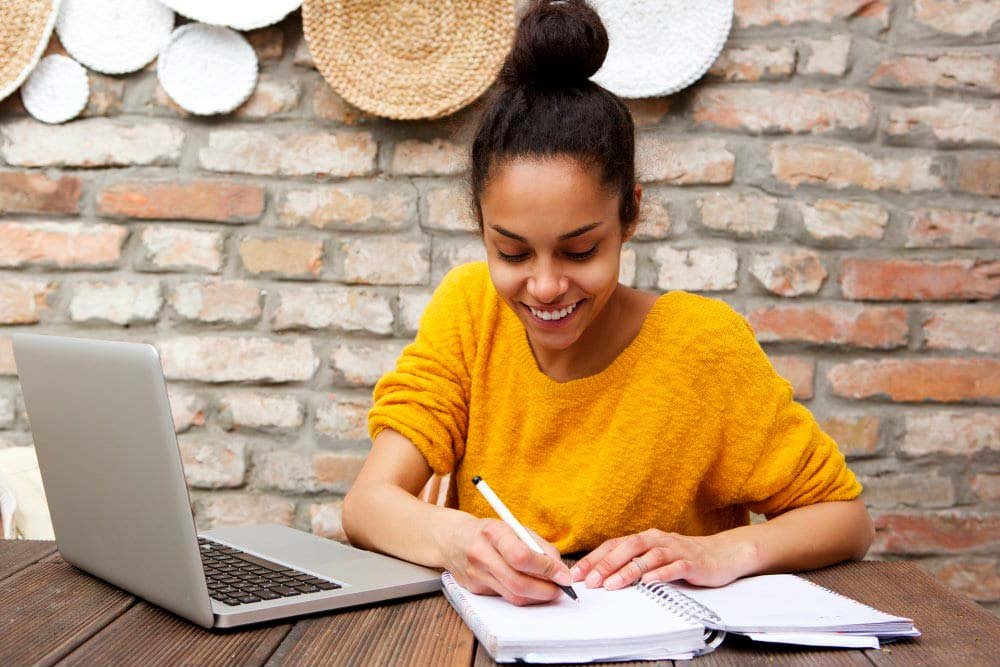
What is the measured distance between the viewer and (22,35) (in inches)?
71.6

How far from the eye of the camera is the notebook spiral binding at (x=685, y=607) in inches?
28.8

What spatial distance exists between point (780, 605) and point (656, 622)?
0.15 m

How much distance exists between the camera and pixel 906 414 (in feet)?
5.90

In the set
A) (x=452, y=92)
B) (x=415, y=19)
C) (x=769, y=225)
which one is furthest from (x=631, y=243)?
(x=415, y=19)

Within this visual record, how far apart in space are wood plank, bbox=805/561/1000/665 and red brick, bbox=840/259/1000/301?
874 mm

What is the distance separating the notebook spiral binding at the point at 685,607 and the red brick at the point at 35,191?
4.88ft

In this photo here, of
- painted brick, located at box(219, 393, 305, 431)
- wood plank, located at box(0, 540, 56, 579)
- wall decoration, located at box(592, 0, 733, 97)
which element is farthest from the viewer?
painted brick, located at box(219, 393, 305, 431)

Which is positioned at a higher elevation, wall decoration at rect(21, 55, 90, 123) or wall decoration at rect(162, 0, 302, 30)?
wall decoration at rect(162, 0, 302, 30)

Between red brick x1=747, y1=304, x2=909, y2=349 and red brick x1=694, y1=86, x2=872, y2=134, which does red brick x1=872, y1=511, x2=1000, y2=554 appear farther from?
red brick x1=694, y1=86, x2=872, y2=134

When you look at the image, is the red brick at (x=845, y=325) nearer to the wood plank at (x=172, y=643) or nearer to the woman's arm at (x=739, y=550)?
the woman's arm at (x=739, y=550)

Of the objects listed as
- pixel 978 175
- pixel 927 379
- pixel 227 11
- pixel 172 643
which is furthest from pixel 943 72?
pixel 172 643

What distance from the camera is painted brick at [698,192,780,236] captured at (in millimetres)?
1801

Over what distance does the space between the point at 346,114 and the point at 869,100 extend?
3.29ft

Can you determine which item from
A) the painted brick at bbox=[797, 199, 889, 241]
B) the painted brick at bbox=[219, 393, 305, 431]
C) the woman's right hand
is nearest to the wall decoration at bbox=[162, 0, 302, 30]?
the painted brick at bbox=[219, 393, 305, 431]
